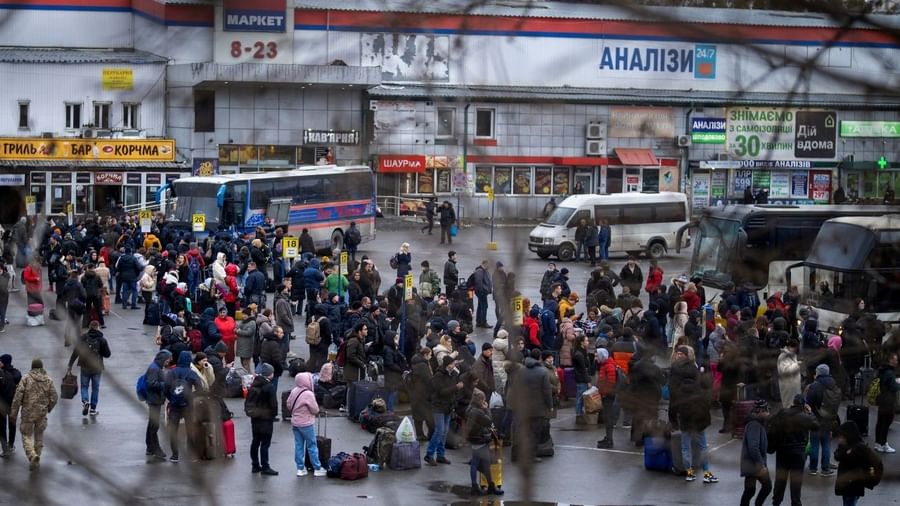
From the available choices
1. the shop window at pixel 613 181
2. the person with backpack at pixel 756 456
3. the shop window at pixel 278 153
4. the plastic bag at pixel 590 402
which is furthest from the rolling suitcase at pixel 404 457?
the shop window at pixel 613 181

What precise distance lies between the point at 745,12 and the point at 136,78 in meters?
1.77

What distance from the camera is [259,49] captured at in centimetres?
409

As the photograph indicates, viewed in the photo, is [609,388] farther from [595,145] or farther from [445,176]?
[595,145]

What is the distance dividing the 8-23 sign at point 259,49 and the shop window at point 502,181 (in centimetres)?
75

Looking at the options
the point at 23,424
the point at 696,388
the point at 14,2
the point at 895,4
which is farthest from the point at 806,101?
the point at 23,424

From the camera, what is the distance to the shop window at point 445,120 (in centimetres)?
383

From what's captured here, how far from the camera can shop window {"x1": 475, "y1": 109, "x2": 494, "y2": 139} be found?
3.92 metres

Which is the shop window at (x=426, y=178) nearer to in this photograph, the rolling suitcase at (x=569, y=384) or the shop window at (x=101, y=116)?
the shop window at (x=101, y=116)

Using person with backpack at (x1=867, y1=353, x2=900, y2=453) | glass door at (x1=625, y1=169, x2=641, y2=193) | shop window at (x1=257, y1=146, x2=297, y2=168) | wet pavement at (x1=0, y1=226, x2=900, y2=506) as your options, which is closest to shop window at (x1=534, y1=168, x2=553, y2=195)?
wet pavement at (x1=0, y1=226, x2=900, y2=506)

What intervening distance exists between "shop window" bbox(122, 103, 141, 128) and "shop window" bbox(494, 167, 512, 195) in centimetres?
103

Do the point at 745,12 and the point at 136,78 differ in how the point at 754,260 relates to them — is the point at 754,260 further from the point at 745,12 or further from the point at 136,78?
the point at 136,78

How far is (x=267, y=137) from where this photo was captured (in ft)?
20.5

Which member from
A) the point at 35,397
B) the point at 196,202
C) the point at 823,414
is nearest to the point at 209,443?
the point at 35,397

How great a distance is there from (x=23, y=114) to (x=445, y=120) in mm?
2155
